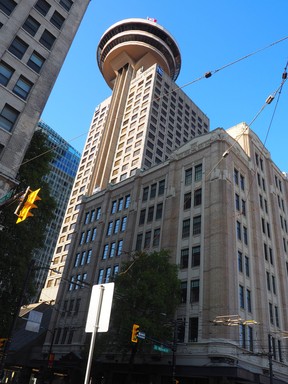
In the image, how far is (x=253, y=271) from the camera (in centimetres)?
3650

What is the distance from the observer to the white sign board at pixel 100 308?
21.9 ft

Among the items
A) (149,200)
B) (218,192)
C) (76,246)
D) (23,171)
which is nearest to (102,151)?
(76,246)

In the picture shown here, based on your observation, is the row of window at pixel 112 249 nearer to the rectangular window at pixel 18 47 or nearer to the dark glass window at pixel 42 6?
the rectangular window at pixel 18 47

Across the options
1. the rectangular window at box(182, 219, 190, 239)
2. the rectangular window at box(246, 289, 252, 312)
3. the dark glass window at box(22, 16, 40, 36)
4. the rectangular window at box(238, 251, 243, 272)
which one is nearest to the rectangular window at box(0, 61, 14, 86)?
the dark glass window at box(22, 16, 40, 36)

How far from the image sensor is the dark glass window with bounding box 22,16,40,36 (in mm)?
27625

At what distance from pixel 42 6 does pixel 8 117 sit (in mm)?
12231

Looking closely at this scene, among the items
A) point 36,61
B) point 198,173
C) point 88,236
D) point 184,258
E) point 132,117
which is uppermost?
point 132,117

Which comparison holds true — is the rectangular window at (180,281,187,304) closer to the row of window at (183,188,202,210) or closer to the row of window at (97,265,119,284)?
the row of window at (183,188,202,210)

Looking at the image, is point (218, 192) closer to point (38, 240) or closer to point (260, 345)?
point (260, 345)

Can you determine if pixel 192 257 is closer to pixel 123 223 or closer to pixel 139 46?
pixel 123 223

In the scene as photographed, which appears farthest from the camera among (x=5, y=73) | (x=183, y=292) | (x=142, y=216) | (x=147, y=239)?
(x=142, y=216)

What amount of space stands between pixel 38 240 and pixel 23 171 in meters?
5.52

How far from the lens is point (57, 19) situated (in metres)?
30.4

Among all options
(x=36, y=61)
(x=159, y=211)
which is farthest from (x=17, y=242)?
(x=159, y=211)
